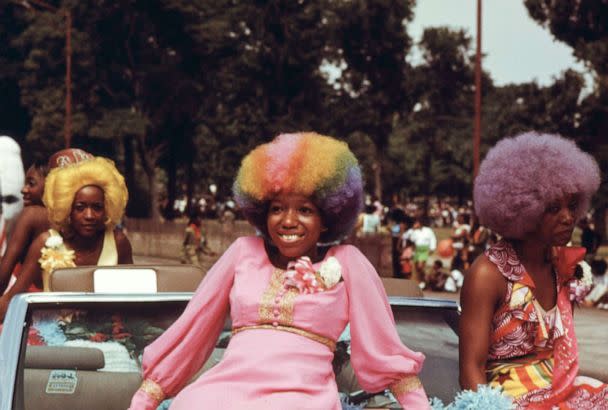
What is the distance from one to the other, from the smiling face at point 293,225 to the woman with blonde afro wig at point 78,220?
2520 mm

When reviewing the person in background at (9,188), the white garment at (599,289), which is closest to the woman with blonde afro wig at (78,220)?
the person in background at (9,188)

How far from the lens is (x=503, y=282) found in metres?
3.13

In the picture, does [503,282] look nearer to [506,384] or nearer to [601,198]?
[506,384]

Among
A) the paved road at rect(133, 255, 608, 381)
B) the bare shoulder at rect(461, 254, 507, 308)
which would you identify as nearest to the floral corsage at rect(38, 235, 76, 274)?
the bare shoulder at rect(461, 254, 507, 308)

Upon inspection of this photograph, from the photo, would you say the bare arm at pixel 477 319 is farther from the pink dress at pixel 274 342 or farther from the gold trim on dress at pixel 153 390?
the gold trim on dress at pixel 153 390

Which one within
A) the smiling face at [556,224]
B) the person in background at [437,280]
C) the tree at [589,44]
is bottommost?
the person in background at [437,280]

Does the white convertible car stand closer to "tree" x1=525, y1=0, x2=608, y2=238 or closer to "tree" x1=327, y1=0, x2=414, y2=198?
"tree" x1=525, y1=0, x2=608, y2=238

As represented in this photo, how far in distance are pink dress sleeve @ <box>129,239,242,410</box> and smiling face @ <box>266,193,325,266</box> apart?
5.1 inches

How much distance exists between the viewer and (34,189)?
6738 millimetres

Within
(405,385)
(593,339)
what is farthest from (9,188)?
(405,385)

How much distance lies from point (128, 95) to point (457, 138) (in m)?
31.4

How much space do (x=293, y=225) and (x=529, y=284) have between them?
0.73m

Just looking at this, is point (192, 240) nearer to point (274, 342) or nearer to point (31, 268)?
point (31, 268)

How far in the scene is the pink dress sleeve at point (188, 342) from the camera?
2.88 m
